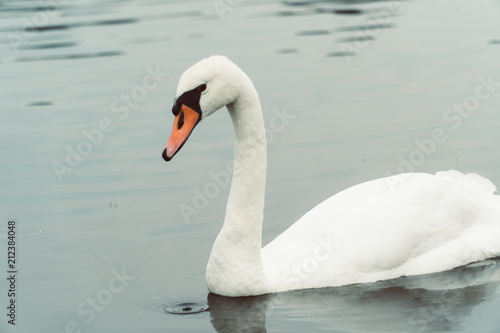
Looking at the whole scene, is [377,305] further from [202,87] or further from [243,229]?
[202,87]

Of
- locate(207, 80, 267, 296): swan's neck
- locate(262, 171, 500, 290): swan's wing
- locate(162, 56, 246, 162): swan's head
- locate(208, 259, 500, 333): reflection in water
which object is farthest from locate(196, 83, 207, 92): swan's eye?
locate(208, 259, 500, 333): reflection in water

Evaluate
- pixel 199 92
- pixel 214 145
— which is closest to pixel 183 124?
pixel 199 92

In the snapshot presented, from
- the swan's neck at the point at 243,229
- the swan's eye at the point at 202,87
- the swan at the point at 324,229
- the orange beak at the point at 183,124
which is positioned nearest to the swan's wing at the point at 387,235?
the swan at the point at 324,229

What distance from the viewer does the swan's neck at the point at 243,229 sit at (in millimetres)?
7716

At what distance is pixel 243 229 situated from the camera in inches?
308

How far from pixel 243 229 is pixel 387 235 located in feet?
3.98

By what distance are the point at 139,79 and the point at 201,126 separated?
2998mm

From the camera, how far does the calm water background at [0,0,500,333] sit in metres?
7.72

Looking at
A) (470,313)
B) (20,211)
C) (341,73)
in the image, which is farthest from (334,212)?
(341,73)

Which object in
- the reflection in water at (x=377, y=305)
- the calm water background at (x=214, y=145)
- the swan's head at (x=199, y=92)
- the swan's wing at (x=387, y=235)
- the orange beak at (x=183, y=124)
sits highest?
the swan's head at (x=199, y=92)

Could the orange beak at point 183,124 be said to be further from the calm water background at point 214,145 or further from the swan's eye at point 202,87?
the calm water background at point 214,145

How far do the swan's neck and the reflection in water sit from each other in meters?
0.14

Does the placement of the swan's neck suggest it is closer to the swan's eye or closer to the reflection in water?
the reflection in water

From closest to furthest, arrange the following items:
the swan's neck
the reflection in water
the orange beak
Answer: the orange beak, the reflection in water, the swan's neck
